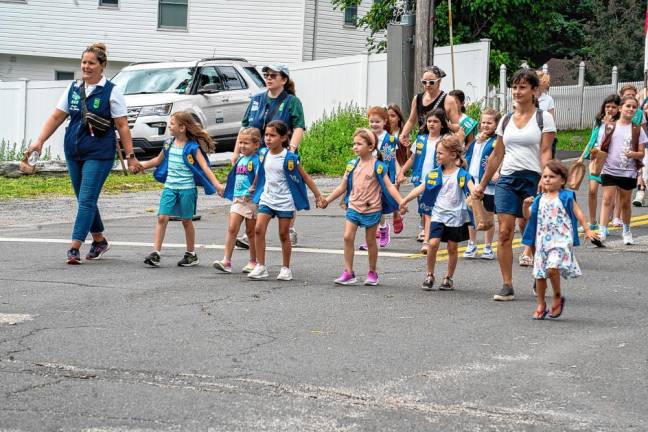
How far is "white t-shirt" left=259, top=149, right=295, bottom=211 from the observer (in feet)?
36.3

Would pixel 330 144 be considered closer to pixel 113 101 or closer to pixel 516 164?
pixel 113 101

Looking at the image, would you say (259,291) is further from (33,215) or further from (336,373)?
(33,215)

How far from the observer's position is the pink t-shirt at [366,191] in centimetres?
1089

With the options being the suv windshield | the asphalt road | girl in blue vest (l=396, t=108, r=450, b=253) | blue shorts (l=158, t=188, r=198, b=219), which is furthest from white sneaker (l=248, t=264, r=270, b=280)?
the suv windshield

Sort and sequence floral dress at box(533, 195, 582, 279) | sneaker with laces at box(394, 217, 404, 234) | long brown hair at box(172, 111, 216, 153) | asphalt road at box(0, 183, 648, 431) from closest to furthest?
1. asphalt road at box(0, 183, 648, 431)
2. floral dress at box(533, 195, 582, 279)
3. long brown hair at box(172, 111, 216, 153)
4. sneaker with laces at box(394, 217, 404, 234)

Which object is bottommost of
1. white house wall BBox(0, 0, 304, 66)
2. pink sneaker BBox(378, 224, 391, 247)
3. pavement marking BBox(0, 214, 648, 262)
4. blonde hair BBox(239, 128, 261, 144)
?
pavement marking BBox(0, 214, 648, 262)

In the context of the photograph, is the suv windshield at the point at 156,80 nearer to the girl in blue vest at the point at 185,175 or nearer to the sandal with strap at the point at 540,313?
the girl in blue vest at the point at 185,175

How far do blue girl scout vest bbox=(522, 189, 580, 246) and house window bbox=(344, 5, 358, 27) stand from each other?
30814 mm

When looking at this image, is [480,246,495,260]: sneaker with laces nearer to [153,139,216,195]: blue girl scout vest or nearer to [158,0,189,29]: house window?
[153,139,216,195]: blue girl scout vest

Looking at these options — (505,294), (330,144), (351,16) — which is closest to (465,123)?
(505,294)

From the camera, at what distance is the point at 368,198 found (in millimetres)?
10898

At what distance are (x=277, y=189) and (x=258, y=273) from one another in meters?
0.73

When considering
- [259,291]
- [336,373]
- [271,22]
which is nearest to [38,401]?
[336,373]

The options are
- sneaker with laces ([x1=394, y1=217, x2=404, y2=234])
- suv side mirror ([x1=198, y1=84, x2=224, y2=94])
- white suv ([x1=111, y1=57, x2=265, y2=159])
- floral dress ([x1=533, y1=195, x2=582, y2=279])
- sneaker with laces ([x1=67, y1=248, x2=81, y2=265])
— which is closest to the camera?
floral dress ([x1=533, y1=195, x2=582, y2=279])
